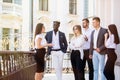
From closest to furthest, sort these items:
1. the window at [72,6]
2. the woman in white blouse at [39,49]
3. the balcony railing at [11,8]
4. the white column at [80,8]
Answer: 1. the woman in white blouse at [39,49]
2. the balcony railing at [11,8]
3. the white column at [80,8]
4. the window at [72,6]

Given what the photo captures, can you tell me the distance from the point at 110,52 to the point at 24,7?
54.6ft

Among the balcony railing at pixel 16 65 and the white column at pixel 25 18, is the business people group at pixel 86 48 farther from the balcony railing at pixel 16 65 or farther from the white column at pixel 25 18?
the white column at pixel 25 18

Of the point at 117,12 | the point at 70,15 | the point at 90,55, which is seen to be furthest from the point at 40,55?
the point at 70,15

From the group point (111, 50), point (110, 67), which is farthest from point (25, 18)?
point (110, 67)

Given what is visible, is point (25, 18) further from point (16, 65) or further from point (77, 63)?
point (16, 65)

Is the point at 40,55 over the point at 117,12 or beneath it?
beneath

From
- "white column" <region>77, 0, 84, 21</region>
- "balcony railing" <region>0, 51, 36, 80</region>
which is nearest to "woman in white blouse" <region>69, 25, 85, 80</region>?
"balcony railing" <region>0, 51, 36, 80</region>

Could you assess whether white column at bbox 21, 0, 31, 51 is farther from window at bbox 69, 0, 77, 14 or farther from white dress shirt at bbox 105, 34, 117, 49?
white dress shirt at bbox 105, 34, 117, 49

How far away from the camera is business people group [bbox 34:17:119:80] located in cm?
759

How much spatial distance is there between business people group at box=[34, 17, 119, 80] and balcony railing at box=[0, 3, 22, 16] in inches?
578

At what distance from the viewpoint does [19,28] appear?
23.7 m

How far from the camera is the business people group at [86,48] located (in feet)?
24.9

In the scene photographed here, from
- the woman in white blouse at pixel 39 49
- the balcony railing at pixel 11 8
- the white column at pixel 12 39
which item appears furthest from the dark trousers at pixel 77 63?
the balcony railing at pixel 11 8

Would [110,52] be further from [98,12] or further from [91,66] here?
[98,12]
